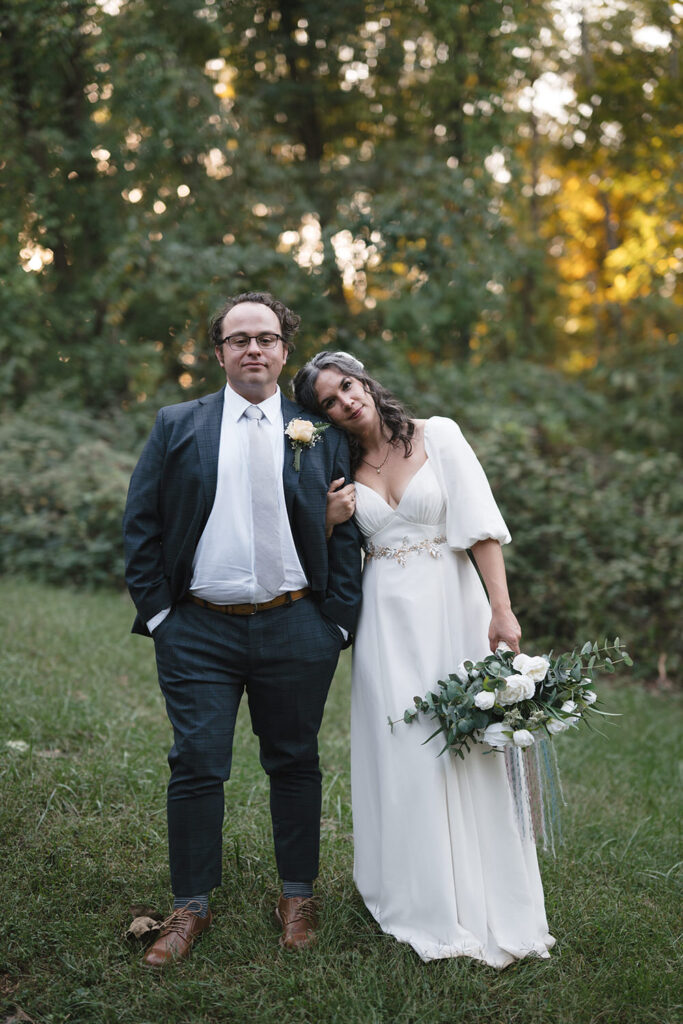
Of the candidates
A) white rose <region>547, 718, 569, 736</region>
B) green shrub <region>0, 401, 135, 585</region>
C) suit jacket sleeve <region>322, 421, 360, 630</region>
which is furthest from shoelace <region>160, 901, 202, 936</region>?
green shrub <region>0, 401, 135, 585</region>

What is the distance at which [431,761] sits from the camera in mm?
2852

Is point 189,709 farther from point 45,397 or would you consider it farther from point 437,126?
point 437,126

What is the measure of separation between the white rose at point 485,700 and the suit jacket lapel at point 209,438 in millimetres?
1037

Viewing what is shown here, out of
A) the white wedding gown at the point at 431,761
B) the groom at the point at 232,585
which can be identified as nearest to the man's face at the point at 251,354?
the groom at the point at 232,585

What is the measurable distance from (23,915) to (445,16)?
10889 mm

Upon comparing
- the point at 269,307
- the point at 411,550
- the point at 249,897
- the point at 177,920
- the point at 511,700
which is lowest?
the point at 249,897

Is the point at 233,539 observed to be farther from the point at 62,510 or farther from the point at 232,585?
the point at 62,510

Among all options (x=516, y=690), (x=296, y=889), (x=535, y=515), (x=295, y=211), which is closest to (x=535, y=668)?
(x=516, y=690)

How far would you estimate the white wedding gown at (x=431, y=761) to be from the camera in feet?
9.28

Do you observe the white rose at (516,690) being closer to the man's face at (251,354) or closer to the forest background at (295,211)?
the man's face at (251,354)

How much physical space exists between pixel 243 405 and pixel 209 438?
0.17 m

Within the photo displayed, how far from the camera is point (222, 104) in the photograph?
1071cm

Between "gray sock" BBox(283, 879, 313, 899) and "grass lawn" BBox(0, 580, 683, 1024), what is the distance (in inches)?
4.7

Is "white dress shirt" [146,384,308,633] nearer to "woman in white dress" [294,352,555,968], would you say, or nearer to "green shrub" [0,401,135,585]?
"woman in white dress" [294,352,555,968]
